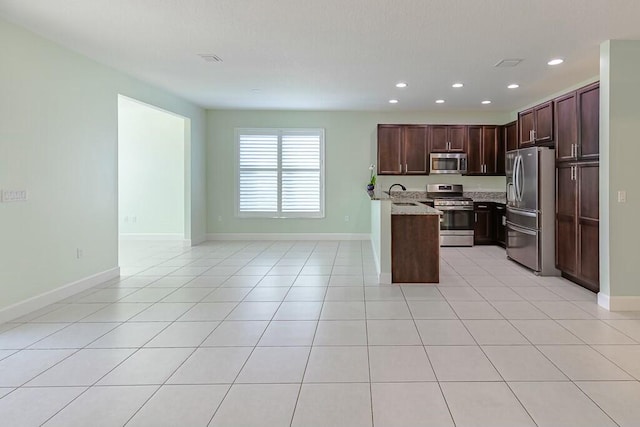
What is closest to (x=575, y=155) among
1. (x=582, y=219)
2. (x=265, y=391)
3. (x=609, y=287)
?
(x=582, y=219)

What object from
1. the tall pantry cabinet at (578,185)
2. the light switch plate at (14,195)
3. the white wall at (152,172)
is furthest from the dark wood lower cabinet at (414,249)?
the white wall at (152,172)

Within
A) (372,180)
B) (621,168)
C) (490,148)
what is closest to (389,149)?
(372,180)

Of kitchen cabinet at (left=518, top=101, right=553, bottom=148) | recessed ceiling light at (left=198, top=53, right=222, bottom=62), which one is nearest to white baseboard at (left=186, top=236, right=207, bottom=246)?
recessed ceiling light at (left=198, top=53, right=222, bottom=62)

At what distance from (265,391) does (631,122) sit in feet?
13.4

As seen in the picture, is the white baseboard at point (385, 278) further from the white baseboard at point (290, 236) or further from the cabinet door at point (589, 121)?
the white baseboard at point (290, 236)

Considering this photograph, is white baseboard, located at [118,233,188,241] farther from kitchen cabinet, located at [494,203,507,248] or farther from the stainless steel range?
kitchen cabinet, located at [494,203,507,248]

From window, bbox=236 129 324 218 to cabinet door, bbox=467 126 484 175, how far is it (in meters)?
2.98

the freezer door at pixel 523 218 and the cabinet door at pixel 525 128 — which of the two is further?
Result: the cabinet door at pixel 525 128

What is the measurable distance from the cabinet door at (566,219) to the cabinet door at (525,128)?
0.88 m

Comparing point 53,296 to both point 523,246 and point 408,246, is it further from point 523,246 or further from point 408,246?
point 523,246

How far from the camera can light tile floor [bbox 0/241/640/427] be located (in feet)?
6.90

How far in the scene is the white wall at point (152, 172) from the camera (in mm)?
8492

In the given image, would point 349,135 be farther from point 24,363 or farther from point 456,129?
point 24,363

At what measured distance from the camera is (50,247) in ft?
13.3
